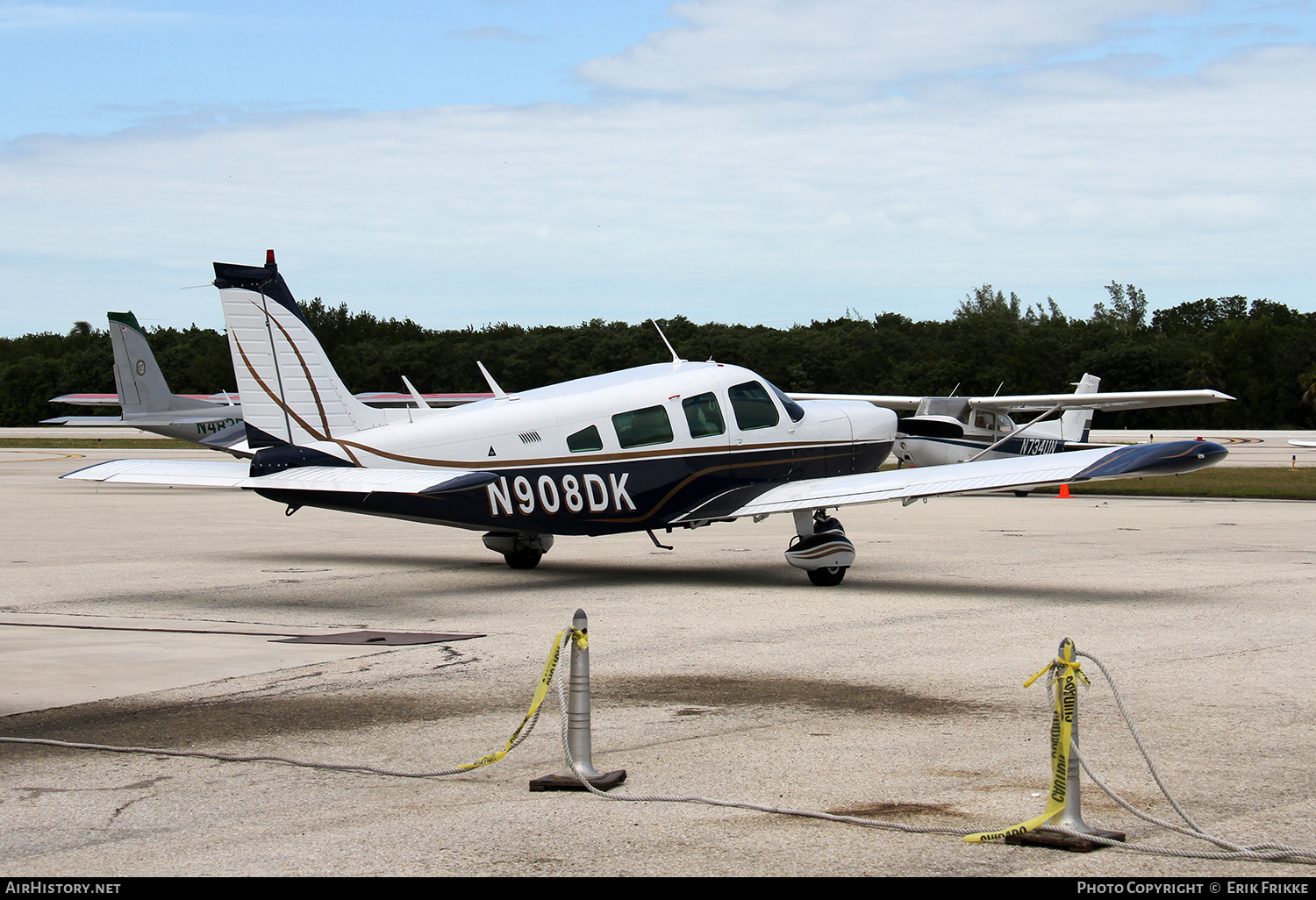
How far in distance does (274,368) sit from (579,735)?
8.86 meters

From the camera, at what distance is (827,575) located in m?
15.0

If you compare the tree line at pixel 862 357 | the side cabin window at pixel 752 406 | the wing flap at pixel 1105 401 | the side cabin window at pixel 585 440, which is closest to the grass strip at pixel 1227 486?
the wing flap at pixel 1105 401

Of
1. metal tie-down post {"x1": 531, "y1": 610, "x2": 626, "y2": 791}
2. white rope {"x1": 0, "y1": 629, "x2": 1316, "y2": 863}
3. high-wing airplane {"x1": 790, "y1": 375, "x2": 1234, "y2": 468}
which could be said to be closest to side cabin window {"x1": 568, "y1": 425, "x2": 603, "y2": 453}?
white rope {"x1": 0, "y1": 629, "x2": 1316, "y2": 863}

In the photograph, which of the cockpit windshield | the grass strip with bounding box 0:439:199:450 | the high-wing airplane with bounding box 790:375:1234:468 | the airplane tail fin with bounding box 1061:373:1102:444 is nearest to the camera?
the high-wing airplane with bounding box 790:375:1234:468

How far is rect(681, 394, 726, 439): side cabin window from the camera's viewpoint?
1541 centimetres

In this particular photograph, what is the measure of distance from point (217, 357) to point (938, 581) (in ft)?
288

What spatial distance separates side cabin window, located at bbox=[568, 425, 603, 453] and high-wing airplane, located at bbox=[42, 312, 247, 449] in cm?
2313

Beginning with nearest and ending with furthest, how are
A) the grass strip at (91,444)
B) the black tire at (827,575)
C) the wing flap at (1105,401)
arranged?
the black tire at (827,575)
the wing flap at (1105,401)
the grass strip at (91,444)

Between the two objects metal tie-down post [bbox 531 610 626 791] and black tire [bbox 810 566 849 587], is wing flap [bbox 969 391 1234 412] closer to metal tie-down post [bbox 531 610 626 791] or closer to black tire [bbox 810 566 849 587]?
black tire [bbox 810 566 849 587]

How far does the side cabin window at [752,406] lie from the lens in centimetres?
1588

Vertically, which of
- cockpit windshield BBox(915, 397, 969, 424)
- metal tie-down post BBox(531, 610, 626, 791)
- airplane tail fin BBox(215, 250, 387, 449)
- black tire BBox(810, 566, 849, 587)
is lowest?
black tire BBox(810, 566, 849, 587)

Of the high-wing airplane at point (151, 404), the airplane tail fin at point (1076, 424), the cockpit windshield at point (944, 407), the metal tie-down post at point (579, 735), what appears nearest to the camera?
the metal tie-down post at point (579, 735)

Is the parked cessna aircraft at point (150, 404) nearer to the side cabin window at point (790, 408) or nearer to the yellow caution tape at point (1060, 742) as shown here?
the side cabin window at point (790, 408)

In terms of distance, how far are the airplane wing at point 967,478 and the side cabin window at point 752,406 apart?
789mm
